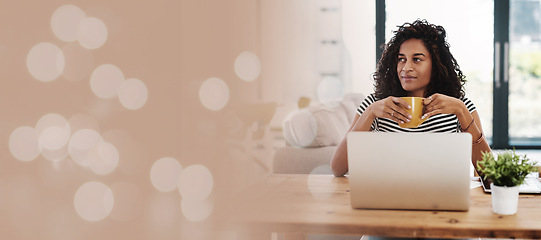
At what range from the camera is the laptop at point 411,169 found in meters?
0.91

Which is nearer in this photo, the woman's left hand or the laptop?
the laptop

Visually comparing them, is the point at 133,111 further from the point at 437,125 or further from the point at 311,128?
the point at 311,128

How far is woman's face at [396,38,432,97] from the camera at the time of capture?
5.80 ft

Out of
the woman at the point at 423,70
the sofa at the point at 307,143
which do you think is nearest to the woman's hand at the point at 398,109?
the woman at the point at 423,70

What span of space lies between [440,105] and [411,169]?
39 centimetres

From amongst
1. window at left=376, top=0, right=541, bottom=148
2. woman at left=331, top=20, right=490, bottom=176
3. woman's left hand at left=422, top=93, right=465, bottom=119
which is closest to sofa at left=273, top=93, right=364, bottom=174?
woman at left=331, top=20, right=490, bottom=176

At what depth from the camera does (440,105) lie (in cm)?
124

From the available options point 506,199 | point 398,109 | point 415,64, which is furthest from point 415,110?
point 415,64

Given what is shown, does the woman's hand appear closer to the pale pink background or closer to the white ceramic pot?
the white ceramic pot

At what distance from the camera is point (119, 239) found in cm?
22

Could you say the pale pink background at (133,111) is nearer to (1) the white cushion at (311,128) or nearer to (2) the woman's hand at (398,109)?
(2) the woman's hand at (398,109)

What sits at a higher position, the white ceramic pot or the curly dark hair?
the curly dark hair

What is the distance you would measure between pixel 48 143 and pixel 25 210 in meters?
0.03

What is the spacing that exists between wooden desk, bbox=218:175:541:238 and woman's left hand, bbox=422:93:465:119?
0.80 ft
